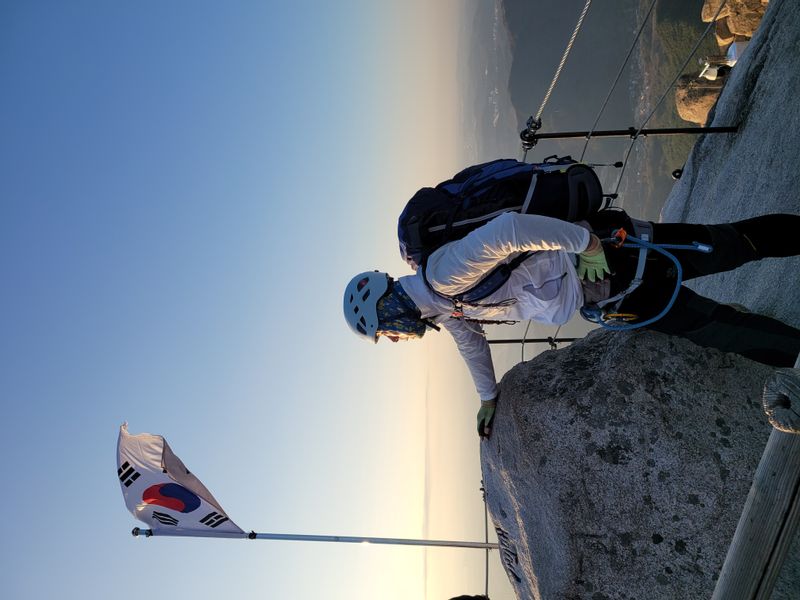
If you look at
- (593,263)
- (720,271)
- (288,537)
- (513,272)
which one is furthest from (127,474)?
(720,271)

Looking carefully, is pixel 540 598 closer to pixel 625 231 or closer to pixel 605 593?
pixel 605 593

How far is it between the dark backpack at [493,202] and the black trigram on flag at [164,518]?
608cm

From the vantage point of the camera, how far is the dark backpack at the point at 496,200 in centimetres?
417

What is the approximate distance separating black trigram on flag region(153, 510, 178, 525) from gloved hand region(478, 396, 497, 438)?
507cm

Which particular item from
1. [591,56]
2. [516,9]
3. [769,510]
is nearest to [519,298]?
[769,510]

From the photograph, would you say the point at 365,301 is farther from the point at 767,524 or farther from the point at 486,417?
the point at 767,524

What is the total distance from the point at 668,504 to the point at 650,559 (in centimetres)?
51

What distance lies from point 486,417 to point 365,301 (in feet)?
6.78

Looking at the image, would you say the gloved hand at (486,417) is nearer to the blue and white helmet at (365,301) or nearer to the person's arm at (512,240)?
the blue and white helmet at (365,301)

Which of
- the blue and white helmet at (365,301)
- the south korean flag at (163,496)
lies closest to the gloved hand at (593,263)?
the blue and white helmet at (365,301)

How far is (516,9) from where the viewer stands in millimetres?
149500

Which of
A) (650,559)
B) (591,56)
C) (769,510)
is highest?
(591,56)

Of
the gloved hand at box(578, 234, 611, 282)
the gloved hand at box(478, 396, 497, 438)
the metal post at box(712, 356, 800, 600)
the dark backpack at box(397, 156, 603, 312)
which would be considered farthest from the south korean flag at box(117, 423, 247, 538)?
the metal post at box(712, 356, 800, 600)

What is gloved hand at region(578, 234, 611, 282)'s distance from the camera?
3941mm
